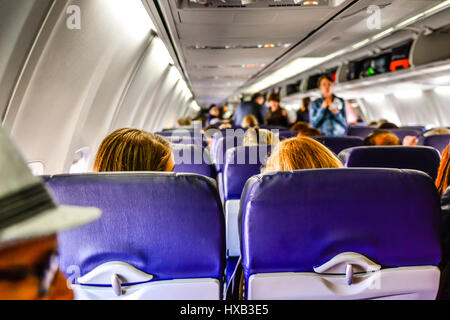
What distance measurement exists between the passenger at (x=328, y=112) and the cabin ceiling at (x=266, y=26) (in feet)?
2.42

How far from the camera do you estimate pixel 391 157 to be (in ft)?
8.68

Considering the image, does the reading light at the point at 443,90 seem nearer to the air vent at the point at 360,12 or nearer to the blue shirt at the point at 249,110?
the blue shirt at the point at 249,110

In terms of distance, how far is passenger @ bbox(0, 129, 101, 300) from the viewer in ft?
1.62

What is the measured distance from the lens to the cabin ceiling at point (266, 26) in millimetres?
3967

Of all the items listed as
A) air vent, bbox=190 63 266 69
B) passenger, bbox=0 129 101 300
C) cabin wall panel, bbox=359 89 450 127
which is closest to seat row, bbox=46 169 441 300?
passenger, bbox=0 129 101 300

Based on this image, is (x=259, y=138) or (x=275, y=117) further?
(x=275, y=117)

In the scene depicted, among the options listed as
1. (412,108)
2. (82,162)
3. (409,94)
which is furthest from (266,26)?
(412,108)

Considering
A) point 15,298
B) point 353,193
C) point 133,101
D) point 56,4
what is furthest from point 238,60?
point 15,298

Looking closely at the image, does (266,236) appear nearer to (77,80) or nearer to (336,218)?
(336,218)

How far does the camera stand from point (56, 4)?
253cm

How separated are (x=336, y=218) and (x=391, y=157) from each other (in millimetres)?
1461

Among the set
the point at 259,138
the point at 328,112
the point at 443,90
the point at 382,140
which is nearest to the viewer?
the point at 382,140

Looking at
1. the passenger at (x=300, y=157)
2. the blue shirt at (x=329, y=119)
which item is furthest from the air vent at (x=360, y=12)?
the passenger at (x=300, y=157)

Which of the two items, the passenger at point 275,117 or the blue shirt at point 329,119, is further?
the passenger at point 275,117
